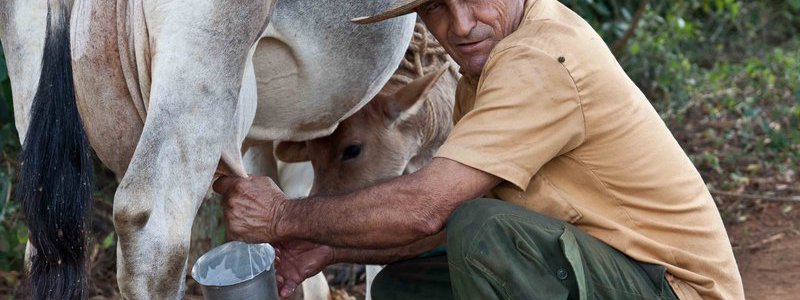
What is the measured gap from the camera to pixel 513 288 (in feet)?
9.37

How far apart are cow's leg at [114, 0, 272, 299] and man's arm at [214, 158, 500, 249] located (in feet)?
0.57

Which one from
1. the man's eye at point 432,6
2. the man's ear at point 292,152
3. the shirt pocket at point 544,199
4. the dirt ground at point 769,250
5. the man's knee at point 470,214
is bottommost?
the dirt ground at point 769,250

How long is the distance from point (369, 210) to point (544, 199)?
50 cm

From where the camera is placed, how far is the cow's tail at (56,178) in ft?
9.75

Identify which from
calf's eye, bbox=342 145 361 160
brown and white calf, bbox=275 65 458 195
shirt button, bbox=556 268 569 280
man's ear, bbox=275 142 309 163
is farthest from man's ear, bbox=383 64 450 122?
shirt button, bbox=556 268 569 280

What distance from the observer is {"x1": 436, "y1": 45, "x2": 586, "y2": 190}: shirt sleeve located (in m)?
2.79

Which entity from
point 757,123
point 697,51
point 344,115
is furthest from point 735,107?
point 344,115

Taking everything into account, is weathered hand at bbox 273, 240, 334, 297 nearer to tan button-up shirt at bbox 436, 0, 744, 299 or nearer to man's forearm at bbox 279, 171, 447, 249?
man's forearm at bbox 279, 171, 447, 249

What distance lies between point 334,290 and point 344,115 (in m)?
1.43

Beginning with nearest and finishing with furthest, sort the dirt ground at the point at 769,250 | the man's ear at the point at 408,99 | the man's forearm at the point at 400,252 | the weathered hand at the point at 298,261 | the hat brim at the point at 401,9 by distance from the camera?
the hat brim at the point at 401,9
the weathered hand at the point at 298,261
the man's forearm at the point at 400,252
the man's ear at the point at 408,99
the dirt ground at the point at 769,250

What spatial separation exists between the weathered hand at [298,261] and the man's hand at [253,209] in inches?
9.1

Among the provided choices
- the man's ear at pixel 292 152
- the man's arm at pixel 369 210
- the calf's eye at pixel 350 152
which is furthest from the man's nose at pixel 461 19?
the man's ear at pixel 292 152

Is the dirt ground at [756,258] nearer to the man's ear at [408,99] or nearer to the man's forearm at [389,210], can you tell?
the man's ear at [408,99]

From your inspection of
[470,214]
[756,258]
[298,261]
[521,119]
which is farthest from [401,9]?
[756,258]
